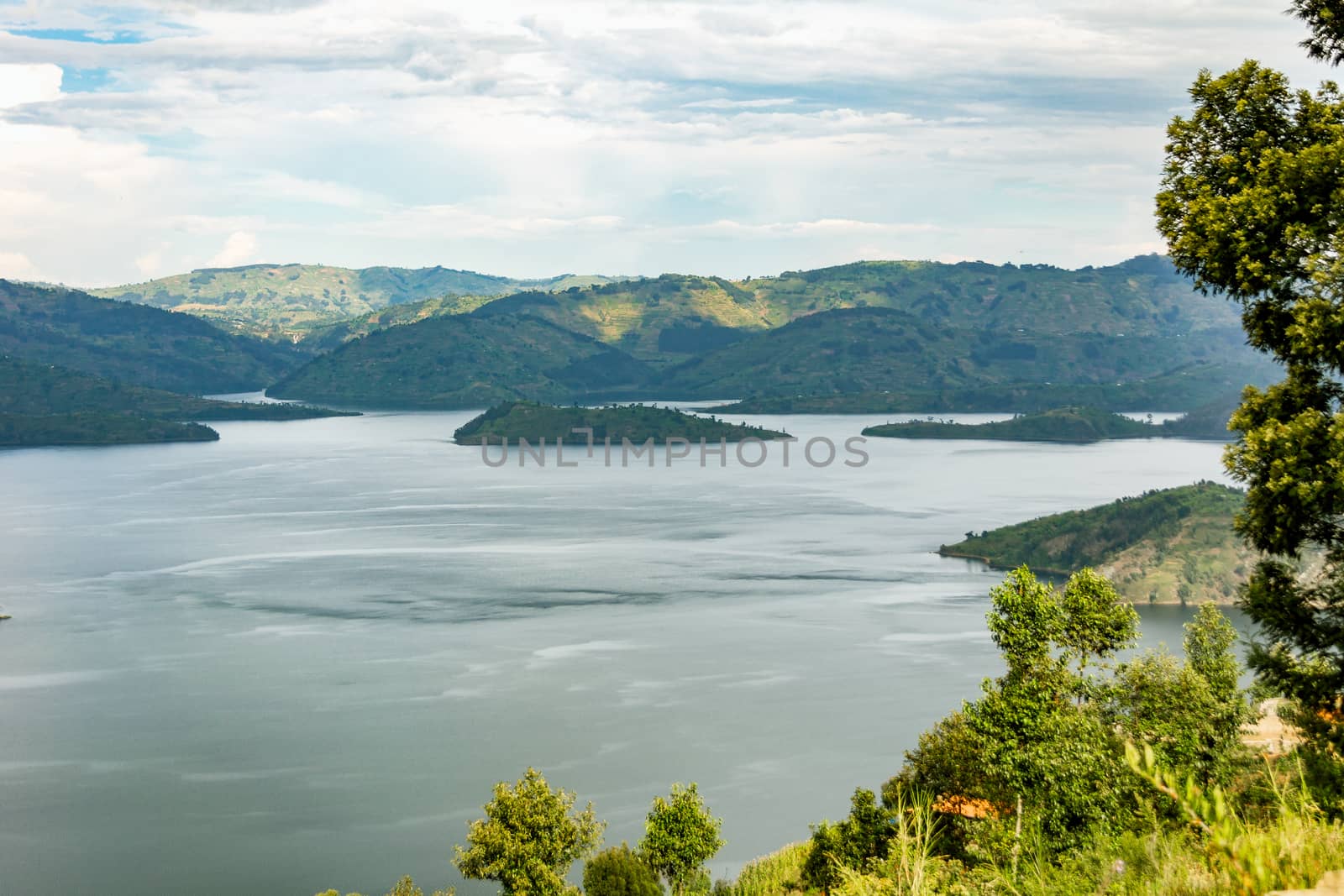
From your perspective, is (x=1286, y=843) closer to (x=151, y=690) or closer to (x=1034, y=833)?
(x=1034, y=833)

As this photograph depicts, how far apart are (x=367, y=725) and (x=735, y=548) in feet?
271

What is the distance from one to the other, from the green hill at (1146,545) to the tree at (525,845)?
338 ft

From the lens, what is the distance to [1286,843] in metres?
10.2

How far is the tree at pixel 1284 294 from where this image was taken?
76.6ft

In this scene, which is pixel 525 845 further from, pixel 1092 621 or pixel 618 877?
pixel 1092 621

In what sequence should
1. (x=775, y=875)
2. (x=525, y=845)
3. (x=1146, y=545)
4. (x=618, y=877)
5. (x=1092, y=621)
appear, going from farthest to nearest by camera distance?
(x=1146, y=545)
(x=775, y=875)
(x=618, y=877)
(x=525, y=845)
(x=1092, y=621)

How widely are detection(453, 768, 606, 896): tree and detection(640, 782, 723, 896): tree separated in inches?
160

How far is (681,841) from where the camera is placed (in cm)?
5278

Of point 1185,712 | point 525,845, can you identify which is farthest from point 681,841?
point 1185,712

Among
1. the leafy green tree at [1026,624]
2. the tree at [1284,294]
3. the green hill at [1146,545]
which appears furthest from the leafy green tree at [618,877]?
the green hill at [1146,545]

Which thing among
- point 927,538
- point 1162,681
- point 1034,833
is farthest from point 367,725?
point 927,538

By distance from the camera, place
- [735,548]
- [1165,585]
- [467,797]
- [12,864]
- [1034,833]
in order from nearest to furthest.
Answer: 1. [1034,833]
2. [12,864]
3. [467,797]
4. [1165,585]
5. [735,548]

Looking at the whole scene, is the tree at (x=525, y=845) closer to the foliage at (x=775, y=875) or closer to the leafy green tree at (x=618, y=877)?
the leafy green tree at (x=618, y=877)

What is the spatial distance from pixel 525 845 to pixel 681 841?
7.33 m
